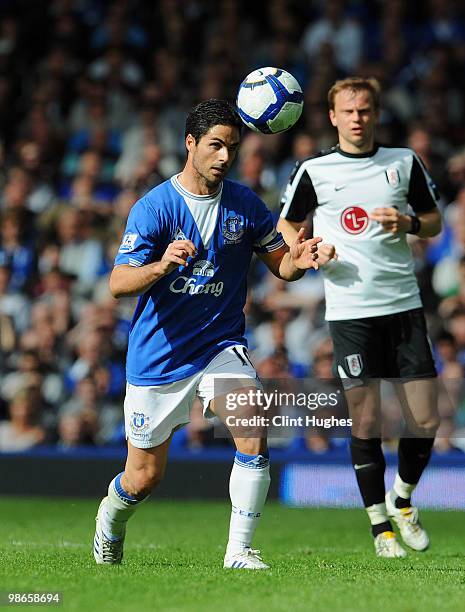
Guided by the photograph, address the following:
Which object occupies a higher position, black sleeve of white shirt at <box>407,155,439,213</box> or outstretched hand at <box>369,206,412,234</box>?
black sleeve of white shirt at <box>407,155,439,213</box>

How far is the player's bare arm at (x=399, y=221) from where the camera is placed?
25.7 feet

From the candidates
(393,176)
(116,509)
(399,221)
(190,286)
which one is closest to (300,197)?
(393,176)

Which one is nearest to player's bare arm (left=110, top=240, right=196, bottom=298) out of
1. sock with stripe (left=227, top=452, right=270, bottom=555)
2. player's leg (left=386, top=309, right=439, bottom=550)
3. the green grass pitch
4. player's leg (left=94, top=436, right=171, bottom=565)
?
player's leg (left=94, top=436, right=171, bottom=565)

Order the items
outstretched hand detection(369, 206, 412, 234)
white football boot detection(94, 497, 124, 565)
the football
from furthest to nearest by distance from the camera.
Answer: outstretched hand detection(369, 206, 412, 234), the football, white football boot detection(94, 497, 124, 565)

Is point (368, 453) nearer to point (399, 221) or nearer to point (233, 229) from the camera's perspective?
point (399, 221)

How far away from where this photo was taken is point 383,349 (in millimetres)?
8125

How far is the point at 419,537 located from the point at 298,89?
3.02 meters

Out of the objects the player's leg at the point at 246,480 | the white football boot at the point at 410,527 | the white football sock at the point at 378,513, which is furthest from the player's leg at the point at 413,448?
the player's leg at the point at 246,480

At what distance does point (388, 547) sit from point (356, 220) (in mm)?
2112

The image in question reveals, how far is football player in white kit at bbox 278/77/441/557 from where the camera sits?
7.99m

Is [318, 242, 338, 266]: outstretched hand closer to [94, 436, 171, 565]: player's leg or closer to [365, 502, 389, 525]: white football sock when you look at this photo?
[94, 436, 171, 565]: player's leg

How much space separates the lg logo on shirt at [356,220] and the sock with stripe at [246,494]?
6.89 ft

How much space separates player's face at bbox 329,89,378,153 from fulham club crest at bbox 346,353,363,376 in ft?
4.53

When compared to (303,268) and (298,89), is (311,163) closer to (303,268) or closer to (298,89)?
(298,89)
